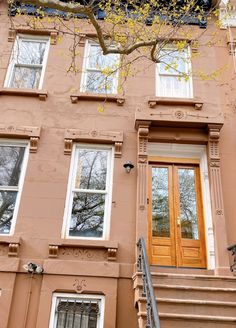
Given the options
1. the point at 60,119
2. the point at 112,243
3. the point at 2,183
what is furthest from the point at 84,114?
the point at 112,243

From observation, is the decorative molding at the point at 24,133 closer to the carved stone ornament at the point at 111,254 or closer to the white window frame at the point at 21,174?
the white window frame at the point at 21,174

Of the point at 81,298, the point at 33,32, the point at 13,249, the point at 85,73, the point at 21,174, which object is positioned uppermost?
the point at 33,32

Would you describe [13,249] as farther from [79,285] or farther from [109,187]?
[109,187]

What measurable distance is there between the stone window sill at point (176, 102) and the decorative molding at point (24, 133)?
266cm

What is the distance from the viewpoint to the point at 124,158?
7434 mm

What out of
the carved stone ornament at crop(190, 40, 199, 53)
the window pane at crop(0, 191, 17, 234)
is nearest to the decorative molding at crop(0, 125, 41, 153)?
the window pane at crop(0, 191, 17, 234)

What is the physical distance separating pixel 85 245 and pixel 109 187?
1.36m

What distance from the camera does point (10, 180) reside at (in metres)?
7.29

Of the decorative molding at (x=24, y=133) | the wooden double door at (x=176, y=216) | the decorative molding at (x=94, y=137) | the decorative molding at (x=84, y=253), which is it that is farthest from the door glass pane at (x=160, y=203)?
the decorative molding at (x=24, y=133)

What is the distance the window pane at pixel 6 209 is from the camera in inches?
268

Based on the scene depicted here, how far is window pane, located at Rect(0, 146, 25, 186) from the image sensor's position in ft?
23.9

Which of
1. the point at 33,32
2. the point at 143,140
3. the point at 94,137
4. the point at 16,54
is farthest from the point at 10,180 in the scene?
the point at 33,32

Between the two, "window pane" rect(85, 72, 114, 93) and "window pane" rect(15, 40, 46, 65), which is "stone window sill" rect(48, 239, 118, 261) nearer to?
"window pane" rect(85, 72, 114, 93)

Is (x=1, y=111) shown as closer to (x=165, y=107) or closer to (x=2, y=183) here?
(x=2, y=183)
